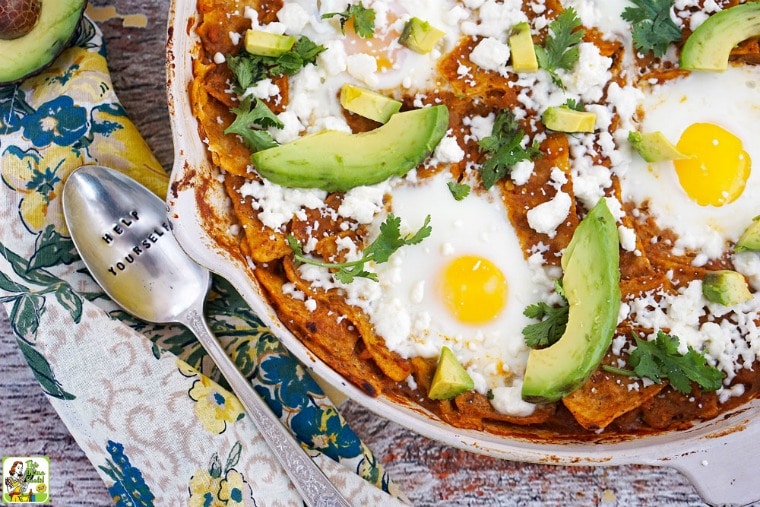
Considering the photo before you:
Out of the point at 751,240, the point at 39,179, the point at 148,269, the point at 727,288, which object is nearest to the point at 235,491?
the point at 148,269

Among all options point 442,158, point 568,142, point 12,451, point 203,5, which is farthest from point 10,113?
point 568,142

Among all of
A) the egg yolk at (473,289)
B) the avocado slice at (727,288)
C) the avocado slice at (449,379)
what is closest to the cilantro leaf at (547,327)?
the egg yolk at (473,289)

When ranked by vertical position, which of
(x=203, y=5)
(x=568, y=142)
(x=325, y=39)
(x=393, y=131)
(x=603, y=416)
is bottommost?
(x=603, y=416)

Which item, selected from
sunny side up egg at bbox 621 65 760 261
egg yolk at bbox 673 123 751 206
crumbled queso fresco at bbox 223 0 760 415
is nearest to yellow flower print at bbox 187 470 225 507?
crumbled queso fresco at bbox 223 0 760 415

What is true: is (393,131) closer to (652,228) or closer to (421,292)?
(421,292)

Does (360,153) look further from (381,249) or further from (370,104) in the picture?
(381,249)

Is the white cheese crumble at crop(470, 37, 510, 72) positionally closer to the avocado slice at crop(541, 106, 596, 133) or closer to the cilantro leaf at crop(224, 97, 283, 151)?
the avocado slice at crop(541, 106, 596, 133)
